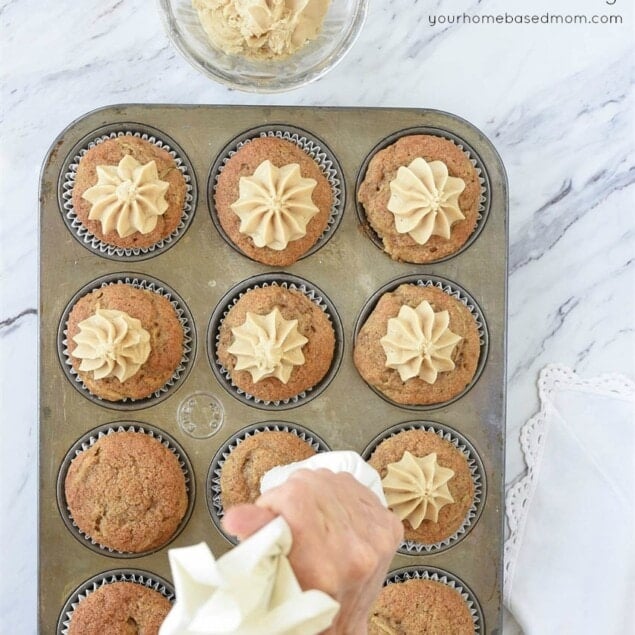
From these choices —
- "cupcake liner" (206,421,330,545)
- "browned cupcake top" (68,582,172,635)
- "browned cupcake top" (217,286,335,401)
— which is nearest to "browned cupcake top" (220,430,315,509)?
"cupcake liner" (206,421,330,545)

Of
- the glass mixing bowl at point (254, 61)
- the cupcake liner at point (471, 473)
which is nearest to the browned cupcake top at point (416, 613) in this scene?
the cupcake liner at point (471, 473)

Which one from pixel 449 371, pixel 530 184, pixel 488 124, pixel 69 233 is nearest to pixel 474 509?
pixel 449 371

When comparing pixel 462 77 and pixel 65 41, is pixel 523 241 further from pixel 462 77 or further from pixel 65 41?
pixel 65 41

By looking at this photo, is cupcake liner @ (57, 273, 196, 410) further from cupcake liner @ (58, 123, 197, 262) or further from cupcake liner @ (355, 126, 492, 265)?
cupcake liner @ (355, 126, 492, 265)

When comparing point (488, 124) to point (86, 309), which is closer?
point (86, 309)

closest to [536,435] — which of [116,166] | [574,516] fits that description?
[574,516]

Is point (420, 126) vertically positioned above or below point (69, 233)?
above
